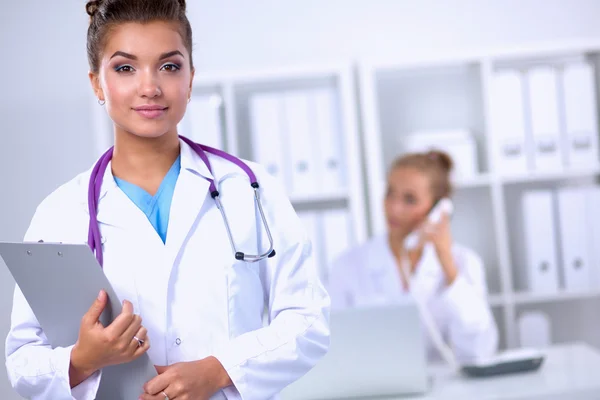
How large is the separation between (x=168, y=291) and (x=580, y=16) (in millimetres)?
3169

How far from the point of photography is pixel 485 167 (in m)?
3.35

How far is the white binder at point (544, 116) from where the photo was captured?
126 inches

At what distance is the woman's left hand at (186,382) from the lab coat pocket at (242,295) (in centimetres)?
9

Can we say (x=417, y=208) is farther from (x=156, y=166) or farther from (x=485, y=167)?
(x=156, y=166)

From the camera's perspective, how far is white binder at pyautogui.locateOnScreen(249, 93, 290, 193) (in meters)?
3.17

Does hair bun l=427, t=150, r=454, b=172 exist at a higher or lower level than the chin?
lower

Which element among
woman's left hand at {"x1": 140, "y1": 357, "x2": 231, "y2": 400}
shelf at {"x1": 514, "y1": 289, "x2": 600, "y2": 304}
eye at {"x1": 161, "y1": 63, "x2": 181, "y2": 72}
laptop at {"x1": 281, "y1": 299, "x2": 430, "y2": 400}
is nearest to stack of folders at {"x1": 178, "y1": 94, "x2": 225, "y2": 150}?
laptop at {"x1": 281, "y1": 299, "x2": 430, "y2": 400}

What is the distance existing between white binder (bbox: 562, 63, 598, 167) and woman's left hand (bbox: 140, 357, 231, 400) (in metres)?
2.52

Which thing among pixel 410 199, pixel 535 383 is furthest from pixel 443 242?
pixel 535 383

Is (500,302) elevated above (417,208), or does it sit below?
below

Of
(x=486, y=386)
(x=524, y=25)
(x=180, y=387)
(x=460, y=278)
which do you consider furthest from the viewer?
(x=524, y=25)

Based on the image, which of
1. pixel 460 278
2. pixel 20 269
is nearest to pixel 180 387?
pixel 20 269

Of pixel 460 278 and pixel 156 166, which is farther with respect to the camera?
pixel 460 278

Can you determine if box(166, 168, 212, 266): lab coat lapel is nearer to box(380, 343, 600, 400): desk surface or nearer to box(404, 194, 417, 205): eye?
box(380, 343, 600, 400): desk surface
